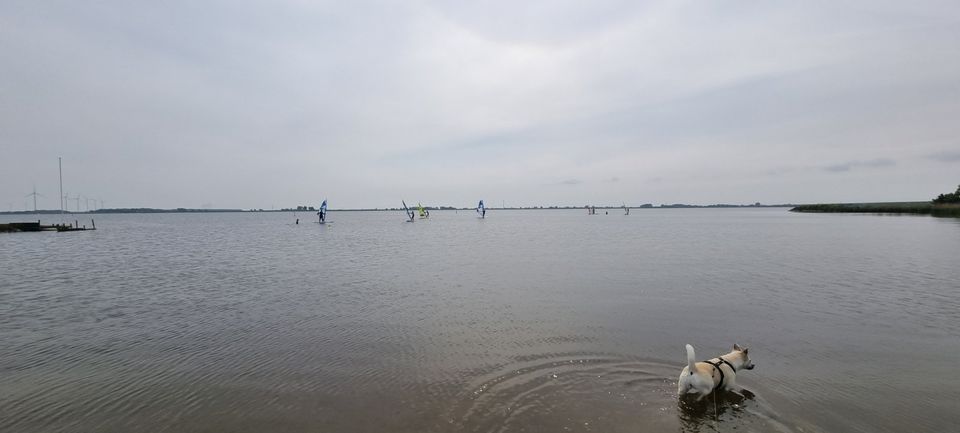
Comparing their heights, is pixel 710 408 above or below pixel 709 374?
below

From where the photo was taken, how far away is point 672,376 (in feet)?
28.6

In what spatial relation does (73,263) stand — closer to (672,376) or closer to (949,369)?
(672,376)

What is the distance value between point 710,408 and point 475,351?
207 inches

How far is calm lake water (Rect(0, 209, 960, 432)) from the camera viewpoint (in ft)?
23.4

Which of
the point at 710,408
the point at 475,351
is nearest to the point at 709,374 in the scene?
the point at 710,408

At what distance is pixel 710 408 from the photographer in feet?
23.8

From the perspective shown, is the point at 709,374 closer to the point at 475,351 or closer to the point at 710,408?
the point at 710,408

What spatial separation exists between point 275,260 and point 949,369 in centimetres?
3316

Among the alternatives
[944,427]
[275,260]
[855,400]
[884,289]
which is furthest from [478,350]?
[275,260]

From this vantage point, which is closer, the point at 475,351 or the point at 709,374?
the point at 709,374

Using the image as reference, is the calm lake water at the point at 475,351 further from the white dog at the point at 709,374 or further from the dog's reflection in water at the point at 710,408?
the white dog at the point at 709,374

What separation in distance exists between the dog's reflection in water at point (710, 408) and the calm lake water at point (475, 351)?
0.15 feet

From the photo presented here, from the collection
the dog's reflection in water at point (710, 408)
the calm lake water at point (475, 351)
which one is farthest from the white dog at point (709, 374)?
the calm lake water at point (475, 351)

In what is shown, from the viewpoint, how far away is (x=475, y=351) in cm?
1058
